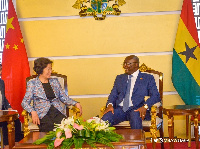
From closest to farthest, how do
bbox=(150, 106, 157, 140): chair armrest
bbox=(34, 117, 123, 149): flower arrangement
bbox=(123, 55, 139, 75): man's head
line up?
bbox=(34, 117, 123, 149): flower arrangement < bbox=(150, 106, 157, 140): chair armrest < bbox=(123, 55, 139, 75): man's head

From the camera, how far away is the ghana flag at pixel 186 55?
19.2 feet

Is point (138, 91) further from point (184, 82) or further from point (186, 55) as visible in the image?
point (186, 55)

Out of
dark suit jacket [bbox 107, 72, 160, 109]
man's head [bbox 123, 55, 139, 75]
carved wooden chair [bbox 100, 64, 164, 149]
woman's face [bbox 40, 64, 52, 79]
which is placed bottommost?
carved wooden chair [bbox 100, 64, 164, 149]

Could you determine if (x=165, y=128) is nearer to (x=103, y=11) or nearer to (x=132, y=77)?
(x=132, y=77)

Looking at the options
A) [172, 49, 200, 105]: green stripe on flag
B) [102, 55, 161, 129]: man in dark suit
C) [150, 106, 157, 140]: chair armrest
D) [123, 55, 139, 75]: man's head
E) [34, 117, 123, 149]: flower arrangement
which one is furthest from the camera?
[172, 49, 200, 105]: green stripe on flag

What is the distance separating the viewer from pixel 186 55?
5891mm

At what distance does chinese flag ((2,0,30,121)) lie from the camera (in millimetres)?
5918

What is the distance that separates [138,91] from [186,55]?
131 centimetres

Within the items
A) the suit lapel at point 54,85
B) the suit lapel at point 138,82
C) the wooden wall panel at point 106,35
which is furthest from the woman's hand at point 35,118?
the wooden wall panel at point 106,35

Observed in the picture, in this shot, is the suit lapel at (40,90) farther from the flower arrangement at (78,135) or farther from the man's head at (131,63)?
the flower arrangement at (78,135)

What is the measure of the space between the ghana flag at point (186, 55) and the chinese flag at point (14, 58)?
249 cm

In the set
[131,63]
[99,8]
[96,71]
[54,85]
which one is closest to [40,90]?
[54,85]

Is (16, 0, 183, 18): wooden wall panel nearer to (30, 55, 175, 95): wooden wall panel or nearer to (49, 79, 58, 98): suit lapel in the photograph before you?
(30, 55, 175, 95): wooden wall panel

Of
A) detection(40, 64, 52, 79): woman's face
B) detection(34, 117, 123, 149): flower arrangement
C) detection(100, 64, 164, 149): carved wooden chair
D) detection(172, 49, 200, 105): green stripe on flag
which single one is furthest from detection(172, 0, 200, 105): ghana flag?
detection(34, 117, 123, 149): flower arrangement
